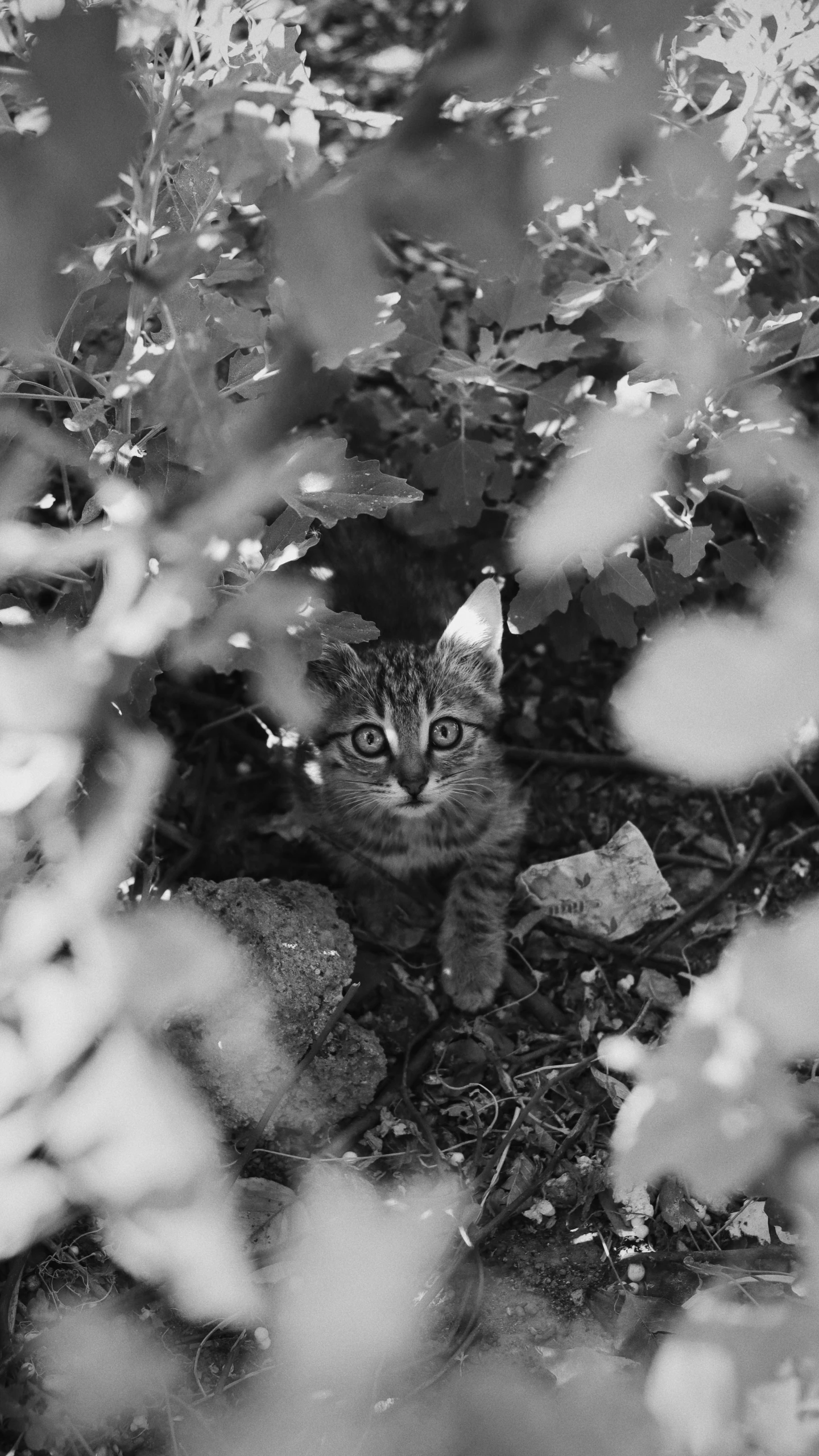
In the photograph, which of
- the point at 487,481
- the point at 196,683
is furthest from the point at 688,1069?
the point at 196,683

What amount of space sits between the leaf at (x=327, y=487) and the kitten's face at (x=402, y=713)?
2.52ft

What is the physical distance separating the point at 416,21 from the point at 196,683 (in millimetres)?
2929

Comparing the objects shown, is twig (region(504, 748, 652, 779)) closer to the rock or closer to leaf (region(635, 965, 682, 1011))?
leaf (region(635, 965, 682, 1011))

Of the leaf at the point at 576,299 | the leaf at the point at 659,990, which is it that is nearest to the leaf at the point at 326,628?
the leaf at the point at 576,299

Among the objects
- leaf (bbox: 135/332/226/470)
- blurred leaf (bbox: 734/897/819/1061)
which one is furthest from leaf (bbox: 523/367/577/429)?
blurred leaf (bbox: 734/897/819/1061)

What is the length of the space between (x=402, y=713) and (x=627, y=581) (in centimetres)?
69

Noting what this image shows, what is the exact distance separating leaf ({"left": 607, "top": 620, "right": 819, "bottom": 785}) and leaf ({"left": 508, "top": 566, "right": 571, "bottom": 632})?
1637mm

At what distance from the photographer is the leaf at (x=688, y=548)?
254cm

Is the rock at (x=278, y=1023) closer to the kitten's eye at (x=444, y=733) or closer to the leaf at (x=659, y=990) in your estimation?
the kitten's eye at (x=444, y=733)

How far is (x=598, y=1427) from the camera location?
1144 millimetres

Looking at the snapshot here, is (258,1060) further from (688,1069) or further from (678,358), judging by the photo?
(678,358)

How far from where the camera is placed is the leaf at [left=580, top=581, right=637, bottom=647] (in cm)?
281

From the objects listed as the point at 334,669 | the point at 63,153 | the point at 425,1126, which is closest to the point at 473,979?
the point at 425,1126

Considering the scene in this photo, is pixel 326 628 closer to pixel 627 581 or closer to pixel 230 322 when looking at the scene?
pixel 230 322
